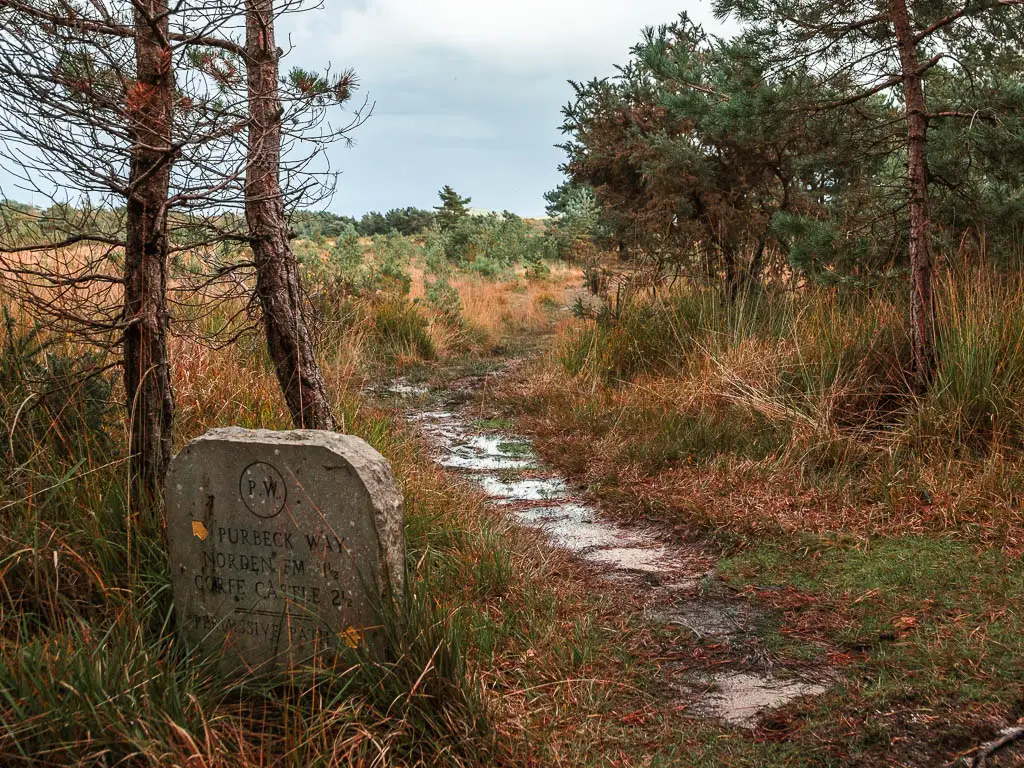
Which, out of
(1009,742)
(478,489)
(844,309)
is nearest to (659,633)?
(1009,742)

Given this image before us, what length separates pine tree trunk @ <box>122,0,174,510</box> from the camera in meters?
3.69

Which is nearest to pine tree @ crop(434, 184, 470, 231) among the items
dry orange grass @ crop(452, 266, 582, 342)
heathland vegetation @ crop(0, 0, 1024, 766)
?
dry orange grass @ crop(452, 266, 582, 342)

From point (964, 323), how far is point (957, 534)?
1799 mm

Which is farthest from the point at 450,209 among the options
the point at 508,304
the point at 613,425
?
the point at 613,425

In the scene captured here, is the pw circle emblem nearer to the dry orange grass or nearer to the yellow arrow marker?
the yellow arrow marker

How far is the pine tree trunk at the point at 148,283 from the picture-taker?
3.69 metres

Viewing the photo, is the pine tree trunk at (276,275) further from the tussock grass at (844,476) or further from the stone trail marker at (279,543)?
the tussock grass at (844,476)

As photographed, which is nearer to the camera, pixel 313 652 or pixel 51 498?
Answer: pixel 313 652

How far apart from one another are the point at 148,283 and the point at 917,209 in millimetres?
5020

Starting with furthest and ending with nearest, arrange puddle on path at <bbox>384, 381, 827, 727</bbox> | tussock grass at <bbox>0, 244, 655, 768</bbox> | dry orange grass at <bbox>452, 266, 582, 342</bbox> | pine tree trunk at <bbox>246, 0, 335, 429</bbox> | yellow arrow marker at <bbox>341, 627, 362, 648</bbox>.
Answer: dry orange grass at <bbox>452, 266, 582, 342</bbox>, pine tree trunk at <bbox>246, 0, 335, 429</bbox>, puddle on path at <bbox>384, 381, 827, 727</bbox>, yellow arrow marker at <bbox>341, 627, 362, 648</bbox>, tussock grass at <bbox>0, 244, 655, 768</bbox>

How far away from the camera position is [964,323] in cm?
588

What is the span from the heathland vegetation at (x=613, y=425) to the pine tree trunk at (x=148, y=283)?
14 mm

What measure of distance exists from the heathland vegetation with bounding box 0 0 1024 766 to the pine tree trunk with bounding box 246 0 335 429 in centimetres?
2

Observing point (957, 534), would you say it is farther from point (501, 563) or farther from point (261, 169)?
point (261, 169)
